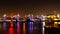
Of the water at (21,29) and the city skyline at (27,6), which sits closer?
the water at (21,29)

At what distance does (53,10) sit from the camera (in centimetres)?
1480

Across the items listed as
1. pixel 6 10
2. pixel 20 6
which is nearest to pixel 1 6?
pixel 6 10

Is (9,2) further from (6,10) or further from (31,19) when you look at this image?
(31,19)

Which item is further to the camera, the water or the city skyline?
the city skyline

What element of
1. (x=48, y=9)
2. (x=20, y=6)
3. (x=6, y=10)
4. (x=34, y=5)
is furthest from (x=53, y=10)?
(x=6, y=10)

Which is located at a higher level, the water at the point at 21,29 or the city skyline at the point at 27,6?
the city skyline at the point at 27,6

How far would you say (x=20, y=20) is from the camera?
582 inches

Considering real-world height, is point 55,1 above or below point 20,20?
above

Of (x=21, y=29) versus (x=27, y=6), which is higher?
(x=27, y=6)

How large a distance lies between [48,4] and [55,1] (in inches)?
22.9

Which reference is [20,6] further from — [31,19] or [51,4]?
[51,4]

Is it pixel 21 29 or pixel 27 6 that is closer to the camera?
pixel 21 29

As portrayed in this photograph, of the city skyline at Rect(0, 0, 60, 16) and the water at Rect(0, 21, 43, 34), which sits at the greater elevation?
the city skyline at Rect(0, 0, 60, 16)

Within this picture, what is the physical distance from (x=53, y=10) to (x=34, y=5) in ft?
4.96
